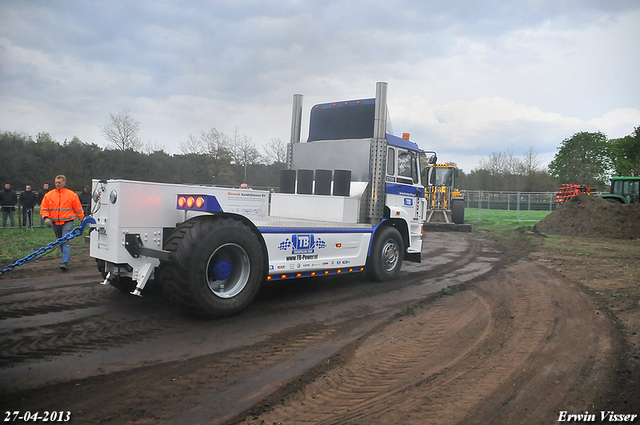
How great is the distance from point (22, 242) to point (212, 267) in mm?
9727

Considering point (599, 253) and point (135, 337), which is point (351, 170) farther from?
point (599, 253)

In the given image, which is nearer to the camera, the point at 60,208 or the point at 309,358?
the point at 309,358

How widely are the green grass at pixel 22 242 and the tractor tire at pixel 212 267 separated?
5229mm

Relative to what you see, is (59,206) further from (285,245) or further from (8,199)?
(8,199)

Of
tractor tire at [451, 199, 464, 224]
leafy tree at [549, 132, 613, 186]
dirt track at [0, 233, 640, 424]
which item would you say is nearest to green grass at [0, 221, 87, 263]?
dirt track at [0, 233, 640, 424]

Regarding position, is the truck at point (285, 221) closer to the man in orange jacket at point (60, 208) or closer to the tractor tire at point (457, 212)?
the man in orange jacket at point (60, 208)

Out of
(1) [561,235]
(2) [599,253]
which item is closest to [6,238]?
(2) [599,253]

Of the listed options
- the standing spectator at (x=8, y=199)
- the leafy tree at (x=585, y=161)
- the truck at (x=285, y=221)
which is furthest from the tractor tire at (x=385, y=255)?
the leafy tree at (x=585, y=161)

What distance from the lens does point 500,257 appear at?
40.0 feet

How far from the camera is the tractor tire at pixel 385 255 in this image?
26.7ft

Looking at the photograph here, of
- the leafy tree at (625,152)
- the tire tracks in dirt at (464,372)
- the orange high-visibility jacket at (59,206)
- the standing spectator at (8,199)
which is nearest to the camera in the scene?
the tire tracks in dirt at (464,372)

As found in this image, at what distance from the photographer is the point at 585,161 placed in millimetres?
49812

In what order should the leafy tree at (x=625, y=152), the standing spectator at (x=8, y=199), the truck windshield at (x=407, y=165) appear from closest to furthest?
the truck windshield at (x=407, y=165), the standing spectator at (x=8, y=199), the leafy tree at (x=625, y=152)

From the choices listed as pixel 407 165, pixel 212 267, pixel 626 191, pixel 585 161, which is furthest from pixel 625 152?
pixel 212 267
